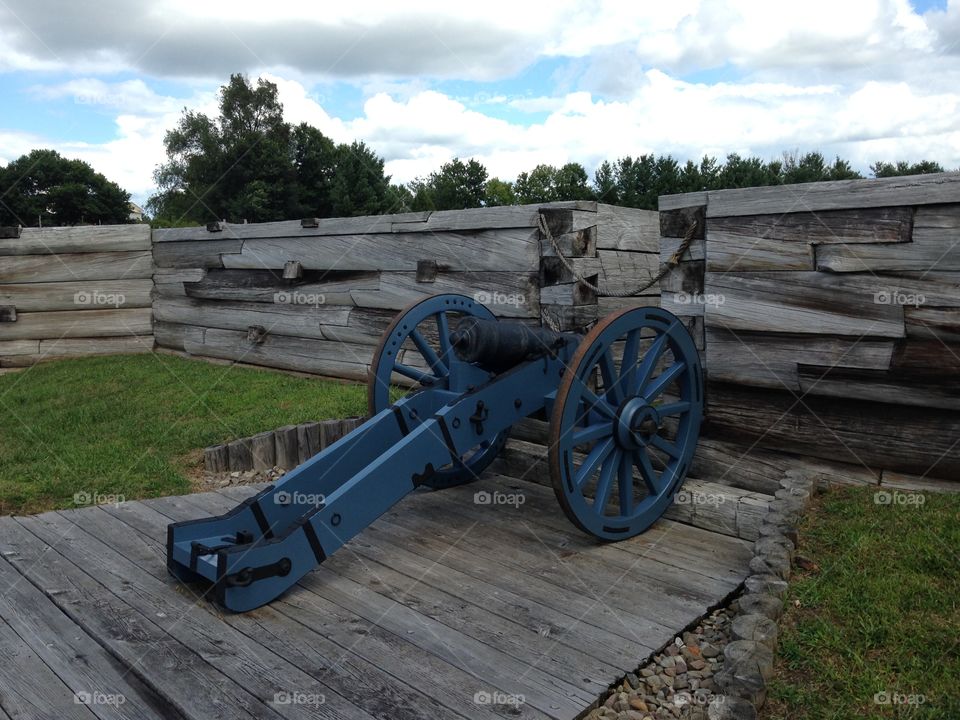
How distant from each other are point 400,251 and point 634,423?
3.35 metres

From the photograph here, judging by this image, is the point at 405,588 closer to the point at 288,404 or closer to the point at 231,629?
the point at 231,629

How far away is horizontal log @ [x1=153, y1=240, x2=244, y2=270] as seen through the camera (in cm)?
855

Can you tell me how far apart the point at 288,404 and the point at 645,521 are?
337 cm

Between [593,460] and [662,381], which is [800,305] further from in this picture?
[593,460]

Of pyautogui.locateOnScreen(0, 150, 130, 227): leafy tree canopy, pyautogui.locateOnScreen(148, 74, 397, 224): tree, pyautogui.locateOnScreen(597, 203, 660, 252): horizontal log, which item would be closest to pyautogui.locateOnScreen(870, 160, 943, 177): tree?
pyautogui.locateOnScreen(597, 203, 660, 252): horizontal log

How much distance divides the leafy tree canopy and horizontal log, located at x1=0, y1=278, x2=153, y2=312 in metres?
24.9

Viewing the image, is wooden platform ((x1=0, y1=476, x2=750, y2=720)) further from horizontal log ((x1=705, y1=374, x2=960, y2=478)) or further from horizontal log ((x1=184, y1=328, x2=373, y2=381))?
horizontal log ((x1=184, y1=328, x2=373, y2=381))

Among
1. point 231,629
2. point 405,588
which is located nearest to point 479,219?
point 405,588

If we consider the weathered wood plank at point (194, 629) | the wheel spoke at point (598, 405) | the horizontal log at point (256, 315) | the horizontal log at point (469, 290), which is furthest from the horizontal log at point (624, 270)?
the weathered wood plank at point (194, 629)

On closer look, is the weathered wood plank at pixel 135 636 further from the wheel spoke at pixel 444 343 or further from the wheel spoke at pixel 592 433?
the wheel spoke at pixel 444 343

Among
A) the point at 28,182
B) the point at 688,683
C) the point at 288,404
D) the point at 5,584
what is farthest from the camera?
the point at 28,182

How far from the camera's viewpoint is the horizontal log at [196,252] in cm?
855

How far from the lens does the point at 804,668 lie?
2.61 meters

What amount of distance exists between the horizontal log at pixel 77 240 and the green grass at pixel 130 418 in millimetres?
1436
